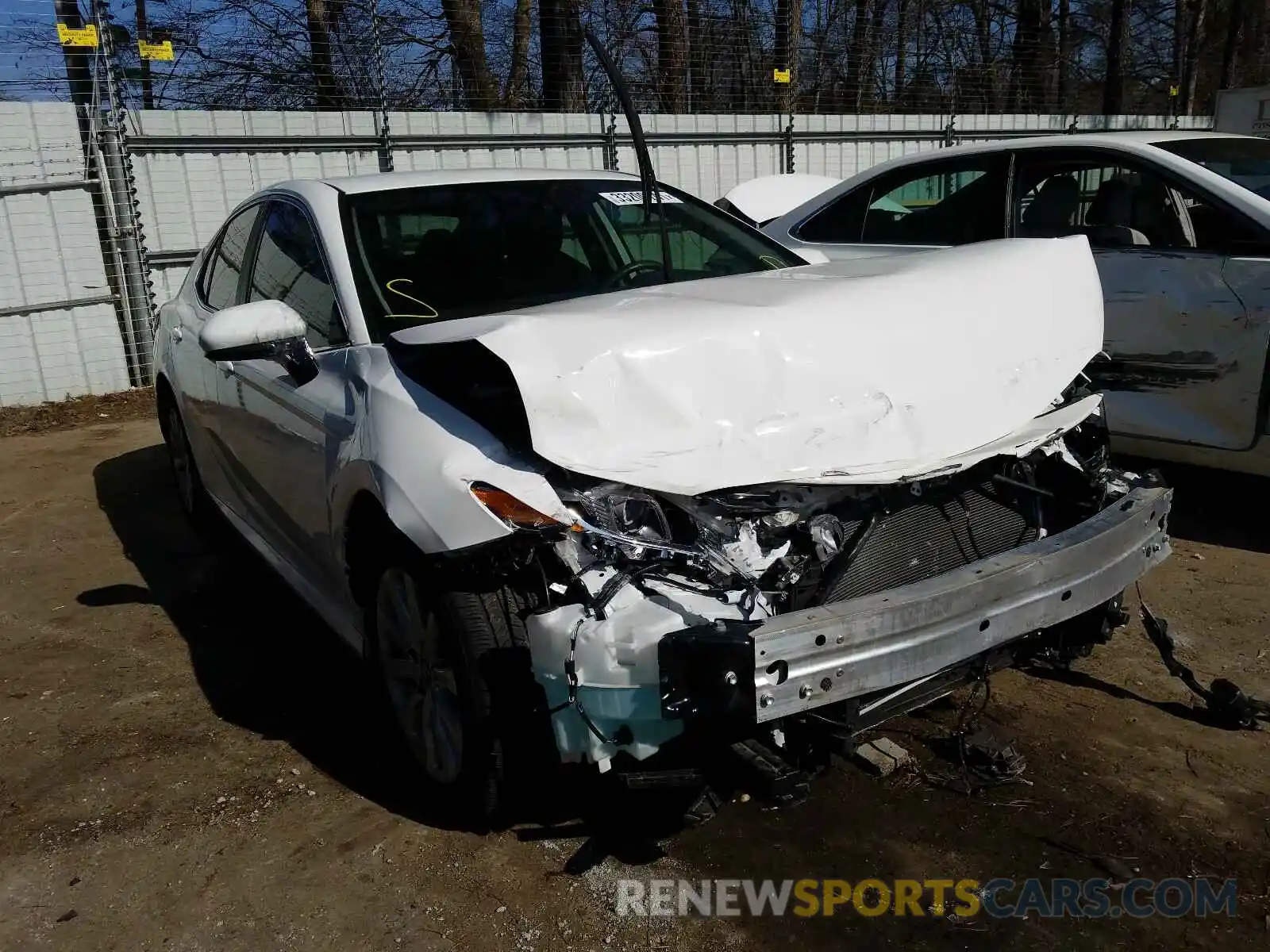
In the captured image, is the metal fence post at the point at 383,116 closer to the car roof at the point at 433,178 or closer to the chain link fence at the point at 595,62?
the chain link fence at the point at 595,62

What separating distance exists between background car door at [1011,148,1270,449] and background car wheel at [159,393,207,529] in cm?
414

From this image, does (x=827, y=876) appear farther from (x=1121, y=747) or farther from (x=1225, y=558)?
(x=1225, y=558)

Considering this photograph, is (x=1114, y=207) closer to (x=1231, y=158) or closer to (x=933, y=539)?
(x=1231, y=158)

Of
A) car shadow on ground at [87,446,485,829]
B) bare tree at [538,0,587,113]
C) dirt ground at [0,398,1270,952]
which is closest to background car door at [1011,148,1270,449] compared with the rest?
dirt ground at [0,398,1270,952]

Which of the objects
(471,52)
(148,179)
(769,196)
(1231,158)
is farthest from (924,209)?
(471,52)

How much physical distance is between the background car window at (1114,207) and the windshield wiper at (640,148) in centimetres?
222

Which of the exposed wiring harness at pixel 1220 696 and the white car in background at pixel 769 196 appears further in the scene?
the white car in background at pixel 769 196

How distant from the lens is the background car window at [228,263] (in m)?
A: 4.25

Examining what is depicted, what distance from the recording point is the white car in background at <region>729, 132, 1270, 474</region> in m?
4.41

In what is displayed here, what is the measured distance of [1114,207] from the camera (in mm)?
5016

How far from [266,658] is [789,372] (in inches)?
94.5

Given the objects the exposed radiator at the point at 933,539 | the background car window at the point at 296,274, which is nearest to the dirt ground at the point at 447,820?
the exposed radiator at the point at 933,539

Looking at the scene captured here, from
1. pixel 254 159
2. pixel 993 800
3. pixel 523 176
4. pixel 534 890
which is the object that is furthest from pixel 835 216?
pixel 254 159

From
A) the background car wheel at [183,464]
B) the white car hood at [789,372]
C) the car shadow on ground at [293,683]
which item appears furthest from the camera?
the background car wheel at [183,464]
